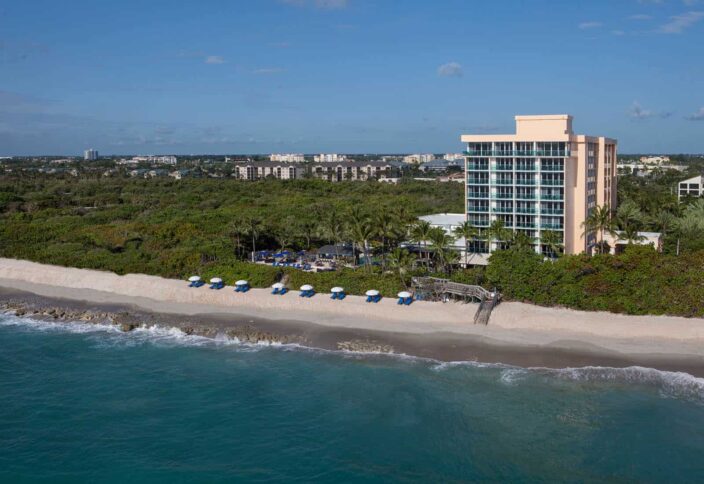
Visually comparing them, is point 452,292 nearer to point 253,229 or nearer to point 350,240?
point 350,240

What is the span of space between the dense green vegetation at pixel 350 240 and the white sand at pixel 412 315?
1750mm

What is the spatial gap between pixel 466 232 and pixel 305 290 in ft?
47.7

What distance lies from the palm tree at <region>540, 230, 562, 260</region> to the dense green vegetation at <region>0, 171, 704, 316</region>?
1.01ft

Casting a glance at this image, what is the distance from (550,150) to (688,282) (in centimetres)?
1558

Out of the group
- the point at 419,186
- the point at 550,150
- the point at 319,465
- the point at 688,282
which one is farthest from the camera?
the point at 419,186

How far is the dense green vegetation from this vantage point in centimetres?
4350

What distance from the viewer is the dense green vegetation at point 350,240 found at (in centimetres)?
4350

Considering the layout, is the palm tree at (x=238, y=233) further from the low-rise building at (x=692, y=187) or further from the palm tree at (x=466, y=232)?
the low-rise building at (x=692, y=187)

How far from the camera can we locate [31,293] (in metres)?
57.7

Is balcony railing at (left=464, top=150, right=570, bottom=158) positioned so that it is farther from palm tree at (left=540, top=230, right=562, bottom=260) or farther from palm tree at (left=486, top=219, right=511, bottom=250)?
palm tree at (left=540, top=230, right=562, bottom=260)

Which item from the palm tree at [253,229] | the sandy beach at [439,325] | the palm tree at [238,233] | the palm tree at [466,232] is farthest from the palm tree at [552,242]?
the palm tree at [238,233]

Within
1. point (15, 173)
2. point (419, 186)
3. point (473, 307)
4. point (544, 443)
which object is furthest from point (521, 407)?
point (15, 173)

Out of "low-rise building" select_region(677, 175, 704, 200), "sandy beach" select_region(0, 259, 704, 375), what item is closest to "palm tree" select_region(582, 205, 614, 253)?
"sandy beach" select_region(0, 259, 704, 375)

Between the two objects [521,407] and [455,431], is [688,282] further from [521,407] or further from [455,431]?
[455,431]
